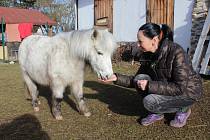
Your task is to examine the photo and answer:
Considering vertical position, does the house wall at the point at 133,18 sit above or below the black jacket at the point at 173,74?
above

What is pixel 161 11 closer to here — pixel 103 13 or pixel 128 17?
pixel 128 17

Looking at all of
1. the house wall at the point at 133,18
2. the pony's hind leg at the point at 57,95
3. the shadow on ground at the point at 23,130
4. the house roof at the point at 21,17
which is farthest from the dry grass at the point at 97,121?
the house roof at the point at 21,17

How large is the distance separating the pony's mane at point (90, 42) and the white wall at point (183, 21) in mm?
6811

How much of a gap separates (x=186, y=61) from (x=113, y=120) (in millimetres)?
1497

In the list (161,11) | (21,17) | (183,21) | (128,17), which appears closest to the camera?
(183,21)

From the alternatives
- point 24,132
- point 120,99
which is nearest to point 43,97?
point 120,99

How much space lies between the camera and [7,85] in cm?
830

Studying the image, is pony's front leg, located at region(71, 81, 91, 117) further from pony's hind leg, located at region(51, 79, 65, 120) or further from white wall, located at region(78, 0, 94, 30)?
white wall, located at region(78, 0, 94, 30)

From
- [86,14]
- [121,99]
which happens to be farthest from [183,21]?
[121,99]

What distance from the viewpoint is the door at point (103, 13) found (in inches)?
516

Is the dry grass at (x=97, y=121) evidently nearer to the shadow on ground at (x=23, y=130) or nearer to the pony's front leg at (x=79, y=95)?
the shadow on ground at (x=23, y=130)

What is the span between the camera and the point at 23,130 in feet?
14.9

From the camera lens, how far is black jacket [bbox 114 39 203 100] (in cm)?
402

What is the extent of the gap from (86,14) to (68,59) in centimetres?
973
